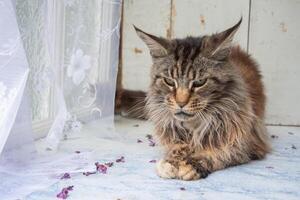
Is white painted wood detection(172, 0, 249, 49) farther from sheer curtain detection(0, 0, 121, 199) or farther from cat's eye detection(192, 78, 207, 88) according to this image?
cat's eye detection(192, 78, 207, 88)

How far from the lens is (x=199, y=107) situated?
161cm

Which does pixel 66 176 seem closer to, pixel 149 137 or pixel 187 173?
pixel 187 173

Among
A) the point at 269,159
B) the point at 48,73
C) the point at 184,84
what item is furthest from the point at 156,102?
the point at 269,159

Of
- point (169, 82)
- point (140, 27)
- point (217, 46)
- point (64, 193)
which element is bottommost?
point (64, 193)

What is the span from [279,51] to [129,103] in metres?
0.95

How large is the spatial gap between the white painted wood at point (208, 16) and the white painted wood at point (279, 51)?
6 centimetres

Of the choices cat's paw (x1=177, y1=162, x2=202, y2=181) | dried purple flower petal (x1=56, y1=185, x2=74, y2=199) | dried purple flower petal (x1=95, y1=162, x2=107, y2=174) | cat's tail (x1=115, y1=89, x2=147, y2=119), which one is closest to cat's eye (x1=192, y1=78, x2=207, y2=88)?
cat's paw (x1=177, y1=162, x2=202, y2=181)

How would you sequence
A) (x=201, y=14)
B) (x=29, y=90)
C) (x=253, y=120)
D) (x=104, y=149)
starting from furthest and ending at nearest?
(x=201, y=14)
(x=104, y=149)
(x=253, y=120)
(x=29, y=90)

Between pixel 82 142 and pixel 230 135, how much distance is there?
2.26 ft

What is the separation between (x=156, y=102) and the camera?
5.73 feet

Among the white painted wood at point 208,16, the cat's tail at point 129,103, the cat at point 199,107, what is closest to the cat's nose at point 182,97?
the cat at point 199,107

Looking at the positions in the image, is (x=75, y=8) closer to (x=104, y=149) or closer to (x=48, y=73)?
(x=48, y=73)

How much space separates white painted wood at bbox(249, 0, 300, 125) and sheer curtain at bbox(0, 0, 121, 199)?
1010mm

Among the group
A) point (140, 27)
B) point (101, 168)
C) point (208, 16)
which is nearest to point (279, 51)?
point (208, 16)
